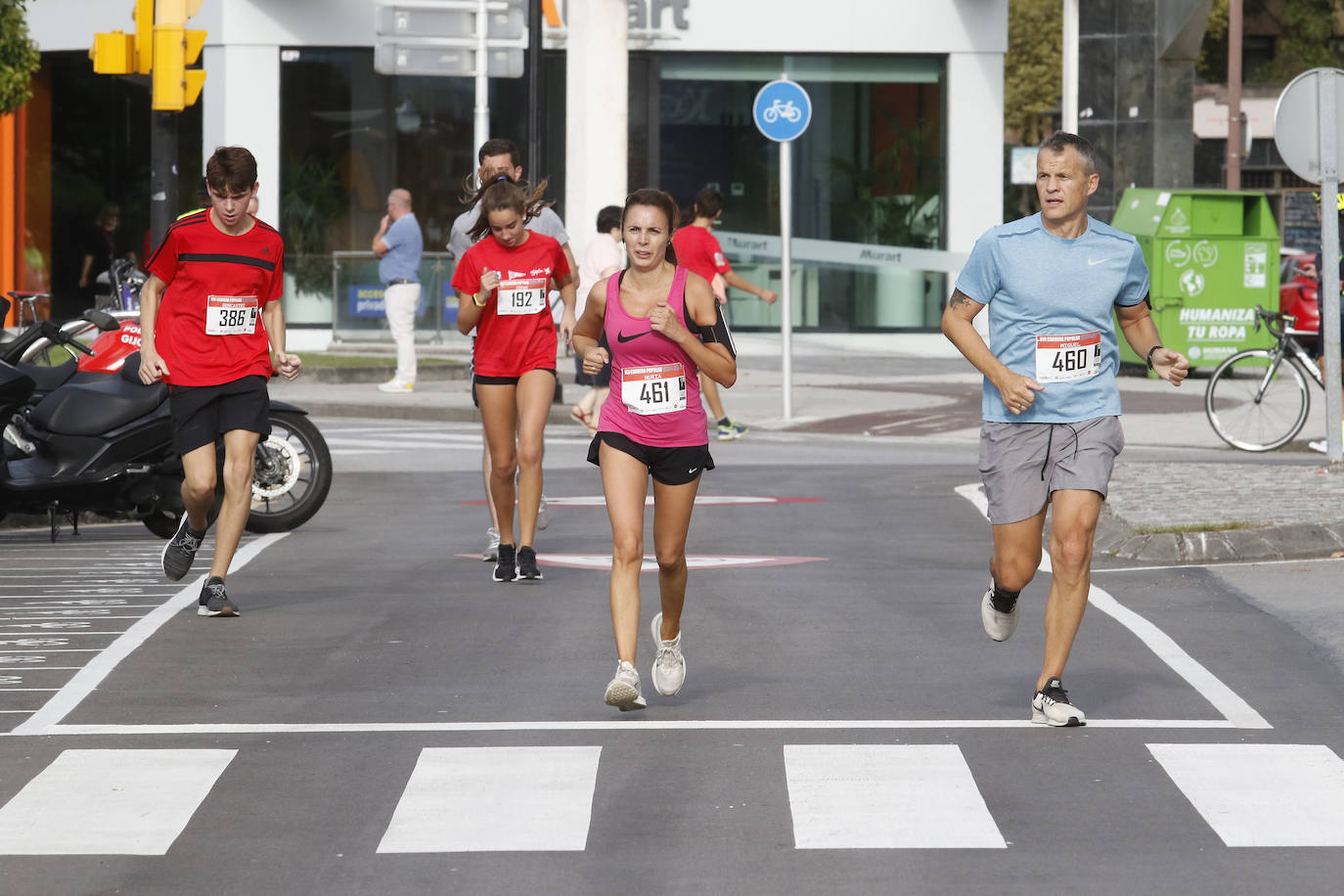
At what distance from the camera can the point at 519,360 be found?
34.9 feet

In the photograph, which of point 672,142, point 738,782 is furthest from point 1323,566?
point 672,142

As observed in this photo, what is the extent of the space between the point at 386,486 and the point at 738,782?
9145 mm

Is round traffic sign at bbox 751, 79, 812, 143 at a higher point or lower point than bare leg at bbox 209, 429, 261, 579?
higher

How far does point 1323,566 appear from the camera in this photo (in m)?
11.0

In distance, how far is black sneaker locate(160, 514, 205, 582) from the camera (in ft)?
32.3

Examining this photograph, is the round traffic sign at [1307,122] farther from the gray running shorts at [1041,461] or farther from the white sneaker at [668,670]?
the white sneaker at [668,670]

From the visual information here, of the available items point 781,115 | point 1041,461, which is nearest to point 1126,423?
point 781,115

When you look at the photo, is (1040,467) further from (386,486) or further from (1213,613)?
(386,486)

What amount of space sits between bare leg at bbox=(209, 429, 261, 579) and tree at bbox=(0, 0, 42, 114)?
16.5 m

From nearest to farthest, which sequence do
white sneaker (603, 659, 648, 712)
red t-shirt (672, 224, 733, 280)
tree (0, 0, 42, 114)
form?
1. white sneaker (603, 659, 648, 712)
2. red t-shirt (672, 224, 733, 280)
3. tree (0, 0, 42, 114)

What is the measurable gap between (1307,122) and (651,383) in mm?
8733

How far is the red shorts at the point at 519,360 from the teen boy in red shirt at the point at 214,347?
1196mm

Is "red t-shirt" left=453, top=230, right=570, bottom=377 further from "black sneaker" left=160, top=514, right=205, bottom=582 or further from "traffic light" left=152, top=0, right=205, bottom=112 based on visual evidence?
"traffic light" left=152, top=0, right=205, bottom=112

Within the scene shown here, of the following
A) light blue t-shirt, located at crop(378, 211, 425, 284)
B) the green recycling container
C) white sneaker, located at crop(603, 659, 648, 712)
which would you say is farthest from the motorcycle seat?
the green recycling container
